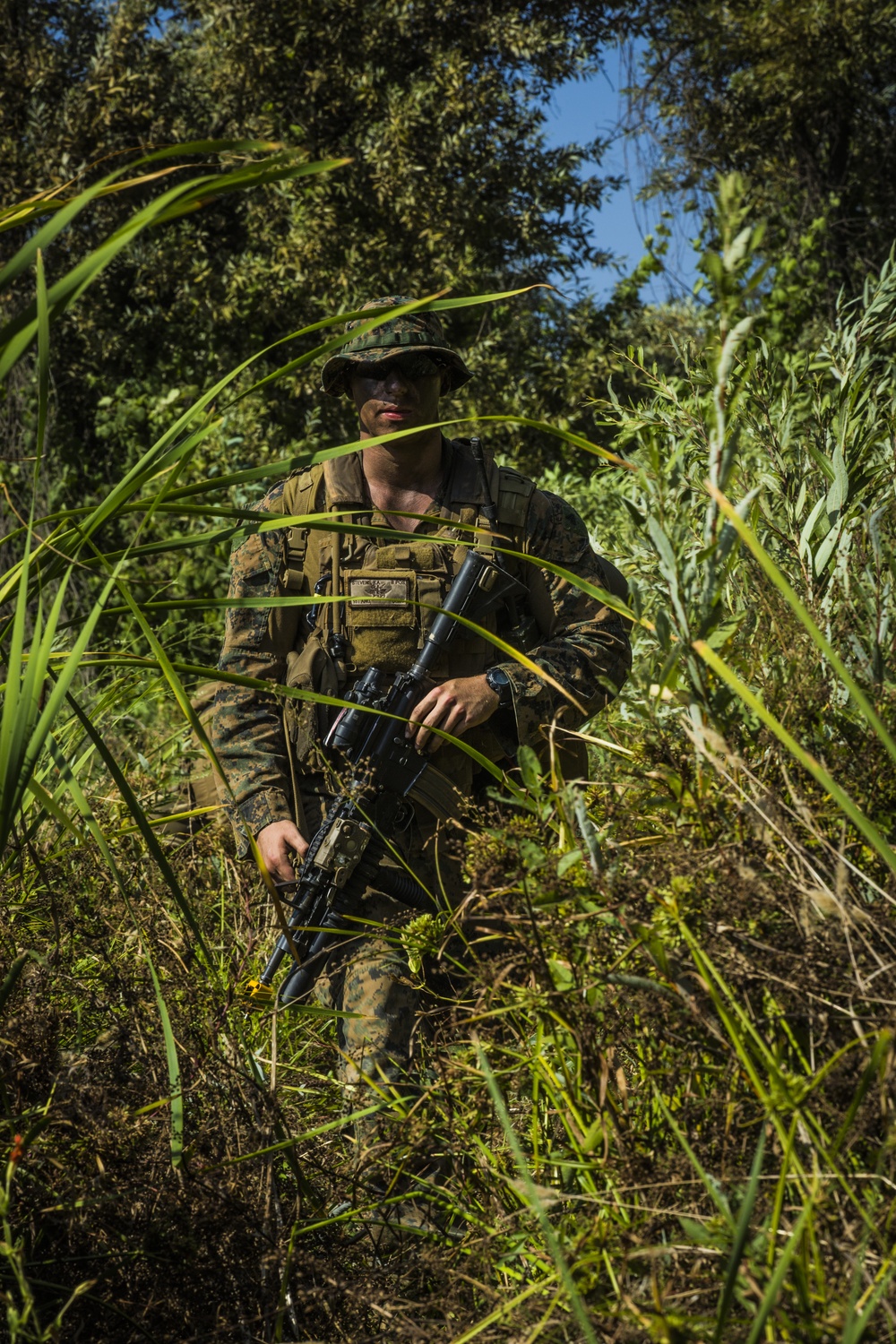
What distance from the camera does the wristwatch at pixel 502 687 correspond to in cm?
251

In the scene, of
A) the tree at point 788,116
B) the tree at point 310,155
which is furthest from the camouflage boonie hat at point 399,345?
the tree at point 788,116

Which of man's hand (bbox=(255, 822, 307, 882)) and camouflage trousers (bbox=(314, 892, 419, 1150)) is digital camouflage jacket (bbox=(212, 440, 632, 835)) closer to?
man's hand (bbox=(255, 822, 307, 882))

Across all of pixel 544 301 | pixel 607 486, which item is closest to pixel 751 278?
pixel 607 486

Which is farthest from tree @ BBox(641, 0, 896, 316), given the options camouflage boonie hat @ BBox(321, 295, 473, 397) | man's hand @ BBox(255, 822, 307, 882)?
man's hand @ BBox(255, 822, 307, 882)

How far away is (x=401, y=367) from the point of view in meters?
2.71

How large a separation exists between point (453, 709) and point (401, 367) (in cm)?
87

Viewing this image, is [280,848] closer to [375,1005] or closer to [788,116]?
[375,1005]

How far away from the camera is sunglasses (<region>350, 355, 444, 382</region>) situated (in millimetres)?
2705

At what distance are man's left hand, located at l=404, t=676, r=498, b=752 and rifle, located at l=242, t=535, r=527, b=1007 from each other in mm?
35

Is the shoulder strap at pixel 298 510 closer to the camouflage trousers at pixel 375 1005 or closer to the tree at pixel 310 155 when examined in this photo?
the camouflage trousers at pixel 375 1005

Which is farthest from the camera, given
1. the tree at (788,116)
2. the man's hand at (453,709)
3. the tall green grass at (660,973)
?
the tree at (788,116)

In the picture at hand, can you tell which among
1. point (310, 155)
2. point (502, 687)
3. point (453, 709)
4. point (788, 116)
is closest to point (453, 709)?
point (453, 709)

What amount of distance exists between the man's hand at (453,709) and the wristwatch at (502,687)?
0.04 feet

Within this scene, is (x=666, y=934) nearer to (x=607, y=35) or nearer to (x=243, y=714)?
(x=243, y=714)
